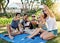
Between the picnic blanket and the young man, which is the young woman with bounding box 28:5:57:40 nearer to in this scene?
the picnic blanket

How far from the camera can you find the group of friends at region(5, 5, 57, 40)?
7133mm

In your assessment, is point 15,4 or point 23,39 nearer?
point 23,39

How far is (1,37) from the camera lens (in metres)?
7.99

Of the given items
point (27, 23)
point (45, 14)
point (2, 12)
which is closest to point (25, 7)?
point (2, 12)

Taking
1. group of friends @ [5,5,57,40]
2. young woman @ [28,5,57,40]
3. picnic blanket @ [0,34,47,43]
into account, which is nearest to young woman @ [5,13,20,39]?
group of friends @ [5,5,57,40]

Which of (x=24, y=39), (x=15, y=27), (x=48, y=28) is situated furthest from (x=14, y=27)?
(x=48, y=28)

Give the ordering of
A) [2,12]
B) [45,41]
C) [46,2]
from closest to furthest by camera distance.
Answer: [45,41]
[46,2]
[2,12]

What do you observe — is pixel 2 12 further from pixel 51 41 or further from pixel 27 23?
pixel 51 41

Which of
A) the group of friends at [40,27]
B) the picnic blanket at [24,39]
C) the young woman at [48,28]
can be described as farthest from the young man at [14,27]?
the young woman at [48,28]

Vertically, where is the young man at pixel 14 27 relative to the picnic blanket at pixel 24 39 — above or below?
above

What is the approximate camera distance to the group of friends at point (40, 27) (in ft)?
23.4

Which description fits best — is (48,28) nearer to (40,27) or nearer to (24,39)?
(40,27)

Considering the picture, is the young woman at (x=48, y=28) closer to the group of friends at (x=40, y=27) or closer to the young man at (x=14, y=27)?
the group of friends at (x=40, y=27)

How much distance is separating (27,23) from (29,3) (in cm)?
876
